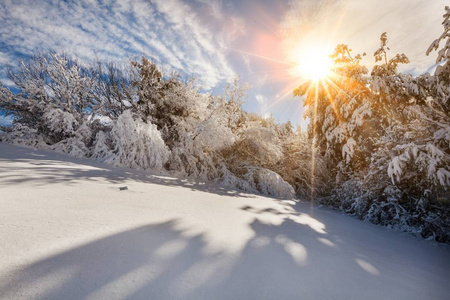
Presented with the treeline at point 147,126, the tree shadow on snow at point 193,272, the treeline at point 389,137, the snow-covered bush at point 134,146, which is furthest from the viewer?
the treeline at point 147,126

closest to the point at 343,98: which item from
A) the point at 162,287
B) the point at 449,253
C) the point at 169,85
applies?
the point at 449,253

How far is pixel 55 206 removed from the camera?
1357 millimetres

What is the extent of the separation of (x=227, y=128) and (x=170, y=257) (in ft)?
18.9

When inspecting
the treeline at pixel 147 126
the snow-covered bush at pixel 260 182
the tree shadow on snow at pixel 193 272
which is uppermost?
the treeline at pixel 147 126

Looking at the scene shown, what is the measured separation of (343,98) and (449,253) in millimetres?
4978

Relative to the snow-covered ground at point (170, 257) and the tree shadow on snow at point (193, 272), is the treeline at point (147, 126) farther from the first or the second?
the tree shadow on snow at point (193, 272)

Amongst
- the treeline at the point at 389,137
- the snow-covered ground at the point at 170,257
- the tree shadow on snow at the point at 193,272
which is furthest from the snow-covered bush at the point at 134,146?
the treeline at the point at 389,137

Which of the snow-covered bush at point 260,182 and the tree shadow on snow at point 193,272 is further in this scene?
the snow-covered bush at point 260,182

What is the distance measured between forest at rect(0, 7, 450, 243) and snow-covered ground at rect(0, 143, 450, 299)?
317cm

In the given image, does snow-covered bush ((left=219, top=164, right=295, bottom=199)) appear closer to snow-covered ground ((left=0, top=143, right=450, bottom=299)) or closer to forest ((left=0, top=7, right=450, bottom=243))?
forest ((left=0, top=7, right=450, bottom=243))

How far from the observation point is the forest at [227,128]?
14.4 ft

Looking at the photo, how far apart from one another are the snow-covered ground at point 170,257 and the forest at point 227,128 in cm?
317

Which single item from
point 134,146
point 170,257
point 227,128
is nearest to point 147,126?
point 134,146

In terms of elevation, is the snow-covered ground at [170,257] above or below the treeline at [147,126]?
below
